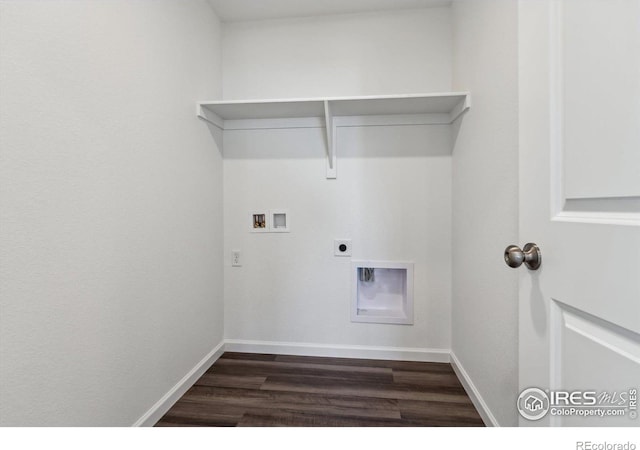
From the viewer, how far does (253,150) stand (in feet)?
6.94

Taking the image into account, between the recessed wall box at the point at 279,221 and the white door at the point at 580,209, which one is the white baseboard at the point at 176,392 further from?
the white door at the point at 580,209

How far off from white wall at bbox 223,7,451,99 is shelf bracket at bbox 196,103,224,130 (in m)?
0.24

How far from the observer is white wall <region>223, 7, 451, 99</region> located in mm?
1953

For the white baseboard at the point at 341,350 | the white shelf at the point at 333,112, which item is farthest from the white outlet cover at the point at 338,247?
the white baseboard at the point at 341,350

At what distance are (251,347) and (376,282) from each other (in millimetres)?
1011

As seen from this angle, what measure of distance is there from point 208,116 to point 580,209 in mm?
1879

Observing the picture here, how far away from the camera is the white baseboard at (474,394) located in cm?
136

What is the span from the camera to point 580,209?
60cm

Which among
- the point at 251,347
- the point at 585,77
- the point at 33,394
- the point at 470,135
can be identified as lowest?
A: the point at 251,347

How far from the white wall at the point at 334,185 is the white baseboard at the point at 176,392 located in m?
0.24

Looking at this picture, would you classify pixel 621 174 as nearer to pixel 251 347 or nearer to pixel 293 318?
pixel 293 318

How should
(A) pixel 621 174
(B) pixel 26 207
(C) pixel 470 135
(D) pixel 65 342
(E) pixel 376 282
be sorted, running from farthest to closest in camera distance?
(E) pixel 376 282
(C) pixel 470 135
(D) pixel 65 342
(B) pixel 26 207
(A) pixel 621 174

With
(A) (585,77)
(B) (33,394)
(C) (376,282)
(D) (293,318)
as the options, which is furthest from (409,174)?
(B) (33,394)

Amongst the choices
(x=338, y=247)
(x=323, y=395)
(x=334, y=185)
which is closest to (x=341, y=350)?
(x=323, y=395)
